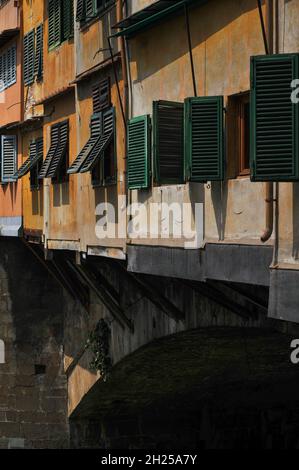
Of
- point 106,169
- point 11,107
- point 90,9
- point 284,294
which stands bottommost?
point 284,294

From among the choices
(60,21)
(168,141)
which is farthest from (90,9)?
(168,141)

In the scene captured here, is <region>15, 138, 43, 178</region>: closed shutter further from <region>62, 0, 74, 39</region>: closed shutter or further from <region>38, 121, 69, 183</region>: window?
<region>62, 0, 74, 39</region>: closed shutter

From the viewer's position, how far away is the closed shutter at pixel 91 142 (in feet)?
61.4

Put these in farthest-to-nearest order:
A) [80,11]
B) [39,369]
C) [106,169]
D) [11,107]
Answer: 1. [11,107]
2. [39,369]
3. [80,11]
4. [106,169]

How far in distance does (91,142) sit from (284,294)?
25.9 feet

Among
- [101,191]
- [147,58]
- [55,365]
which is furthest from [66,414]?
[147,58]

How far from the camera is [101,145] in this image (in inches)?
720

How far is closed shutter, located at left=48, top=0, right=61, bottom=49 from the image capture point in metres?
22.1

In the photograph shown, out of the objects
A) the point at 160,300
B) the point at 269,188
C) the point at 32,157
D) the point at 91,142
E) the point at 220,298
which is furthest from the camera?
the point at 32,157

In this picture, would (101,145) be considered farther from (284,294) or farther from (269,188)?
(284,294)

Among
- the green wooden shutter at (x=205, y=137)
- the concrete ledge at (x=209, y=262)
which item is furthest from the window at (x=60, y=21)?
the green wooden shutter at (x=205, y=137)

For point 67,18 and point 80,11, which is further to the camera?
point 67,18

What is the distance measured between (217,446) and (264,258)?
1631 centimetres

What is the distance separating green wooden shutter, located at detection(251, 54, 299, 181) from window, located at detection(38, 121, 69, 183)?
10597mm
